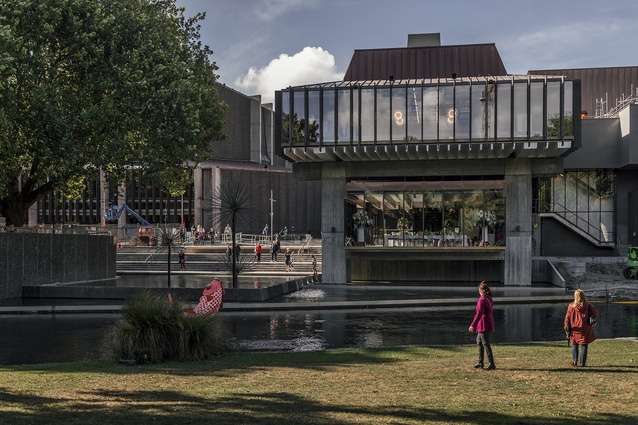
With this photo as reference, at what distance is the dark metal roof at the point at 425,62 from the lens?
4600cm

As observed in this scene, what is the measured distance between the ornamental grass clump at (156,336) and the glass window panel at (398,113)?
23.9 meters

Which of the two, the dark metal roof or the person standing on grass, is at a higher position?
the dark metal roof

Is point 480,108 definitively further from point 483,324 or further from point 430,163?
point 483,324

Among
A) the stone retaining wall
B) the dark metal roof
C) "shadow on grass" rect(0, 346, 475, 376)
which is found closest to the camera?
"shadow on grass" rect(0, 346, 475, 376)

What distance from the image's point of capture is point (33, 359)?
50.3 feet

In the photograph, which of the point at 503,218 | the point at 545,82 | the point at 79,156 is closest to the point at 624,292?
the point at 503,218

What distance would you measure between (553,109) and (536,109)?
2.69ft

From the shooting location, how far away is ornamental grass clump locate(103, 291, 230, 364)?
44.8 ft

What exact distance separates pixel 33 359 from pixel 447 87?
2616cm

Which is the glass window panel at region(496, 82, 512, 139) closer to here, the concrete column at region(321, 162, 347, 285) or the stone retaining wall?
the concrete column at region(321, 162, 347, 285)

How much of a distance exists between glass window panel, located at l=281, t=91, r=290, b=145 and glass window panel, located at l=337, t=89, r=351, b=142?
261cm

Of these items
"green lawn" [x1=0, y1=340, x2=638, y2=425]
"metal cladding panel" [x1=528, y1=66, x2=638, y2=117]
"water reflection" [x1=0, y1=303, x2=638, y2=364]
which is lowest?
"water reflection" [x1=0, y1=303, x2=638, y2=364]

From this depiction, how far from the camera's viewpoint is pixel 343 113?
37062mm

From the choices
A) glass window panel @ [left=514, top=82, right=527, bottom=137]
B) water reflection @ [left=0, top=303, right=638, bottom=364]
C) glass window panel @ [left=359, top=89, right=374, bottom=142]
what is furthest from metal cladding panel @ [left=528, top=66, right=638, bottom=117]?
water reflection @ [left=0, top=303, right=638, bottom=364]
